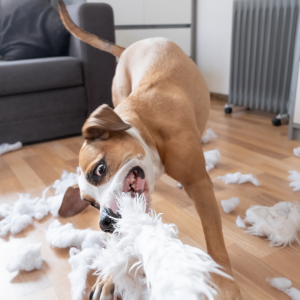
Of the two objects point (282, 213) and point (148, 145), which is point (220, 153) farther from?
point (148, 145)

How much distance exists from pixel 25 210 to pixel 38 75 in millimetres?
1151

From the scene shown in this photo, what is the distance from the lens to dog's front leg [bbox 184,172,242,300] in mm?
892

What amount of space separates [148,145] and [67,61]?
155 centimetres

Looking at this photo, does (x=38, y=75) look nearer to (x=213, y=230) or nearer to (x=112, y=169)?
(x=112, y=169)

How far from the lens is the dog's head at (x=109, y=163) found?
92cm

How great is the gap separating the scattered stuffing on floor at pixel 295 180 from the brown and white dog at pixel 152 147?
0.53 meters

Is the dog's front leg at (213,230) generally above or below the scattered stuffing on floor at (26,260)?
above

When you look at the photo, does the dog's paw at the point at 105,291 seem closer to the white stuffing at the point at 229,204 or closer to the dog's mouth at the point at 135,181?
the dog's mouth at the point at 135,181

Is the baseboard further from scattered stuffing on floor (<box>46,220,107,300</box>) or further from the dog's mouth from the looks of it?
the dog's mouth

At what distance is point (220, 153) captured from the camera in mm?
2045

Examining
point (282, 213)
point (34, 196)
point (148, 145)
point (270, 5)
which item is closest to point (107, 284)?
point (148, 145)

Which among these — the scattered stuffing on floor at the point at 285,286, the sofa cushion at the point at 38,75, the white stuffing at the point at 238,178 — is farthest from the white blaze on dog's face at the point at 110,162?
the sofa cushion at the point at 38,75

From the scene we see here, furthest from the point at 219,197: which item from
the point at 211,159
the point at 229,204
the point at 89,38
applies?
A: the point at 89,38

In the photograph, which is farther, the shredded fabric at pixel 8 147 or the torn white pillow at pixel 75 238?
the shredded fabric at pixel 8 147
